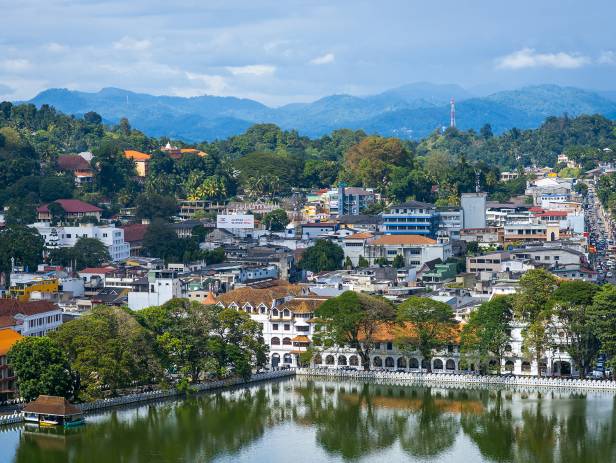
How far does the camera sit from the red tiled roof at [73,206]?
2977 inches

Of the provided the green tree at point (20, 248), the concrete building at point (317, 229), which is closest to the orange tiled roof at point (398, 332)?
the green tree at point (20, 248)

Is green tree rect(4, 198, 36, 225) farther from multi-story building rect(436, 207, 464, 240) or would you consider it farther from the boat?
the boat

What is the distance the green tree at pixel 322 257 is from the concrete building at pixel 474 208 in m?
12.1

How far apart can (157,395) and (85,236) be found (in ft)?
93.9

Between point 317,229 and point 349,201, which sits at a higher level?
point 349,201

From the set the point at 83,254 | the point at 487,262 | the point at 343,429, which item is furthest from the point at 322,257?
the point at 343,429

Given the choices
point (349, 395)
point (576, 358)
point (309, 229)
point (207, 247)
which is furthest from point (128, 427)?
point (309, 229)

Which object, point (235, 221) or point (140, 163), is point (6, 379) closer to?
point (235, 221)

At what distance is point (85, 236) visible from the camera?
6756 cm

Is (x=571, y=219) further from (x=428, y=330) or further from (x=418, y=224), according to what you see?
(x=428, y=330)

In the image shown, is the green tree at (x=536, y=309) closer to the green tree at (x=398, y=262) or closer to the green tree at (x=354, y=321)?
the green tree at (x=354, y=321)

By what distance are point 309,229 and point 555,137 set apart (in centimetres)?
6636

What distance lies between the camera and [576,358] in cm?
4278

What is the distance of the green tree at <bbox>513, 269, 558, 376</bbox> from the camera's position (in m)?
42.8
